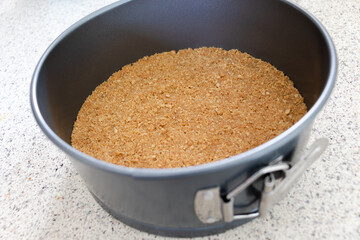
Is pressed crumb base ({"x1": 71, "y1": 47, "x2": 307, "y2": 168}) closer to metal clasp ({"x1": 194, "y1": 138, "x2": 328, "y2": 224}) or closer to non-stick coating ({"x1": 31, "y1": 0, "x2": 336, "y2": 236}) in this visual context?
non-stick coating ({"x1": 31, "y1": 0, "x2": 336, "y2": 236})

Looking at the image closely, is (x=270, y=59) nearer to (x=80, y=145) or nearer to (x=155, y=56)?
(x=155, y=56)

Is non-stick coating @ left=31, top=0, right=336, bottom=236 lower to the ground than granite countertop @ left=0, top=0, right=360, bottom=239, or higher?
higher

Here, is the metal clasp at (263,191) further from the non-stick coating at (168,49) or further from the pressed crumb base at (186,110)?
the pressed crumb base at (186,110)

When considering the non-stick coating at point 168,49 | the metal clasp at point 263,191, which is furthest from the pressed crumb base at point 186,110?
the metal clasp at point 263,191

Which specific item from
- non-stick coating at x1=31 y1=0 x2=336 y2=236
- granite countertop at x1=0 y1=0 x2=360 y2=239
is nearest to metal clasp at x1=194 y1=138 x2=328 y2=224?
non-stick coating at x1=31 y1=0 x2=336 y2=236

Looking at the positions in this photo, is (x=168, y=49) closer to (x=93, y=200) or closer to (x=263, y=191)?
(x=93, y=200)

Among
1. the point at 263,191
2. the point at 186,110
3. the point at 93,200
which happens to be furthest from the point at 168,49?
the point at 263,191
